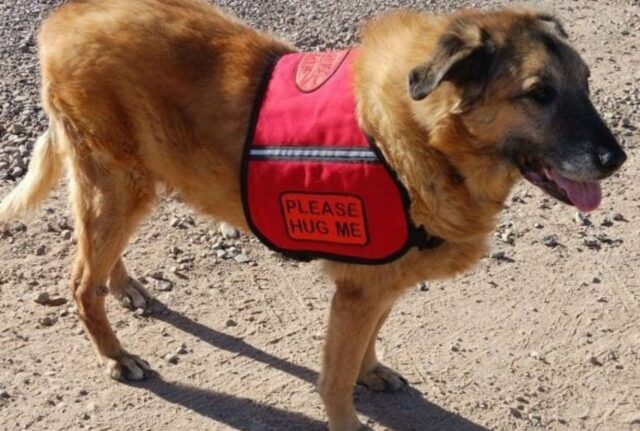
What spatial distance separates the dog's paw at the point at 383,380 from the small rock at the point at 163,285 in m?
1.40

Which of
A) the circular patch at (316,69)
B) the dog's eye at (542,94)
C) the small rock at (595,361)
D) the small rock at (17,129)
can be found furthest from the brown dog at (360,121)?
the small rock at (17,129)

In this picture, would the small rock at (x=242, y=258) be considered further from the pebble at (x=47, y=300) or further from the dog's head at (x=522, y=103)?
the dog's head at (x=522, y=103)

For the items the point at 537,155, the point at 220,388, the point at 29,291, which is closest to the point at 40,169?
the point at 29,291

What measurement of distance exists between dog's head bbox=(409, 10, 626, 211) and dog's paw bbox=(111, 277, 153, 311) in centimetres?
237

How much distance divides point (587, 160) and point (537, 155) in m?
0.21

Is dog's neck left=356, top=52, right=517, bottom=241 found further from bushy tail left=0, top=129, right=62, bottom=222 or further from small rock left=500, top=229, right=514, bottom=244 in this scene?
small rock left=500, top=229, right=514, bottom=244

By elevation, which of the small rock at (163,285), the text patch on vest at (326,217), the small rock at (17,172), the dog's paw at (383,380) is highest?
the text patch on vest at (326,217)

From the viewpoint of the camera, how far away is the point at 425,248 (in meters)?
4.53

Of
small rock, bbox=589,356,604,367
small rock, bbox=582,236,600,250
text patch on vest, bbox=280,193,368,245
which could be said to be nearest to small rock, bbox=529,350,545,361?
small rock, bbox=589,356,604,367

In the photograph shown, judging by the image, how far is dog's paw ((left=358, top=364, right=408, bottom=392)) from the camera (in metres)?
5.27

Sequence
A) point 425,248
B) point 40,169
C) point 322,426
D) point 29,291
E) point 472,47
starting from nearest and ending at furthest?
point 472,47 < point 425,248 < point 322,426 < point 40,169 < point 29,291

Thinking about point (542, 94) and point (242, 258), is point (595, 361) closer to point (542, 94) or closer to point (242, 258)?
point (542, 94)

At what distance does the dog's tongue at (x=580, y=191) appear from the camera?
13.9 ft

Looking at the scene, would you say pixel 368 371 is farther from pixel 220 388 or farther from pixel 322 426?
pixel 220 388
